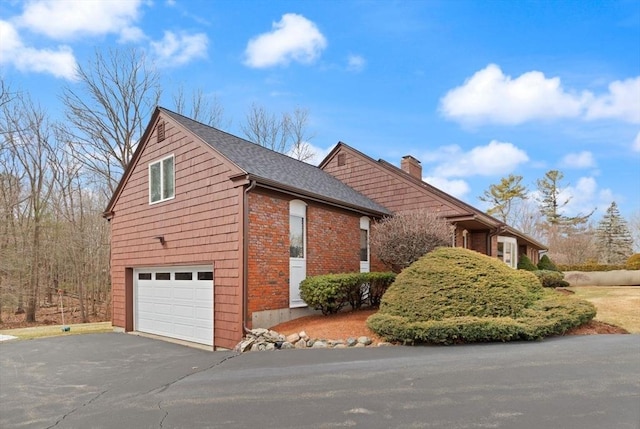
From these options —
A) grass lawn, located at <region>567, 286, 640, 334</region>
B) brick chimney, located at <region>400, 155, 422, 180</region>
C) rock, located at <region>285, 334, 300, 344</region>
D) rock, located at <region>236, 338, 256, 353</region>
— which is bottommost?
rock, located at <region>236, 338, 256, 353</region>

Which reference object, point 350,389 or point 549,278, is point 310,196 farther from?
point 549,278

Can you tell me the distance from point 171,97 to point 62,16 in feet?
39.0

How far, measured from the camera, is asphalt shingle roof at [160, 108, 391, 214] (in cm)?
1066

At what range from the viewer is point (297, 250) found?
36.1 ft

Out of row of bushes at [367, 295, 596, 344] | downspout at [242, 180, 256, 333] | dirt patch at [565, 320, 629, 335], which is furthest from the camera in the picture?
downspout at [242, 180, 256, 333]

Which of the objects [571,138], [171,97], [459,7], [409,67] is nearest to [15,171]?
[171,97]

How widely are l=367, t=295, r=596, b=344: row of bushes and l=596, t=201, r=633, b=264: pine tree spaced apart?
119 feet

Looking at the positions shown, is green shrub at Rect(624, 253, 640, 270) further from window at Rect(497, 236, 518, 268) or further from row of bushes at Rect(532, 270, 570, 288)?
window at Rect(497, 236, 518, 268)

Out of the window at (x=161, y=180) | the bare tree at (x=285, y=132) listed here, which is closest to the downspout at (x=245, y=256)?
the window at (x=161, y=180)

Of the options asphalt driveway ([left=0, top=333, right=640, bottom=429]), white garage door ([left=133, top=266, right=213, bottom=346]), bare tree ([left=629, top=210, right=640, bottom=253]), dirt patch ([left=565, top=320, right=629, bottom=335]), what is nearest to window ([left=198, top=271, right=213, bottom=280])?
white garage door ([left=133, top=266, right=213, bottom=346])

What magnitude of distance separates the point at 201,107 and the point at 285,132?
6371 millimetres

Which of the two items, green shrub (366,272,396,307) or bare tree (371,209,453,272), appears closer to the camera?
bare tree (371,209,453,272)

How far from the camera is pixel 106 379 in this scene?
7.19m

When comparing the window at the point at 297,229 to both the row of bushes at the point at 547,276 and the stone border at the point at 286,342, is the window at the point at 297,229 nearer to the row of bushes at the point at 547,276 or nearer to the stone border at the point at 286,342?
the stone border at the point at 286,342
